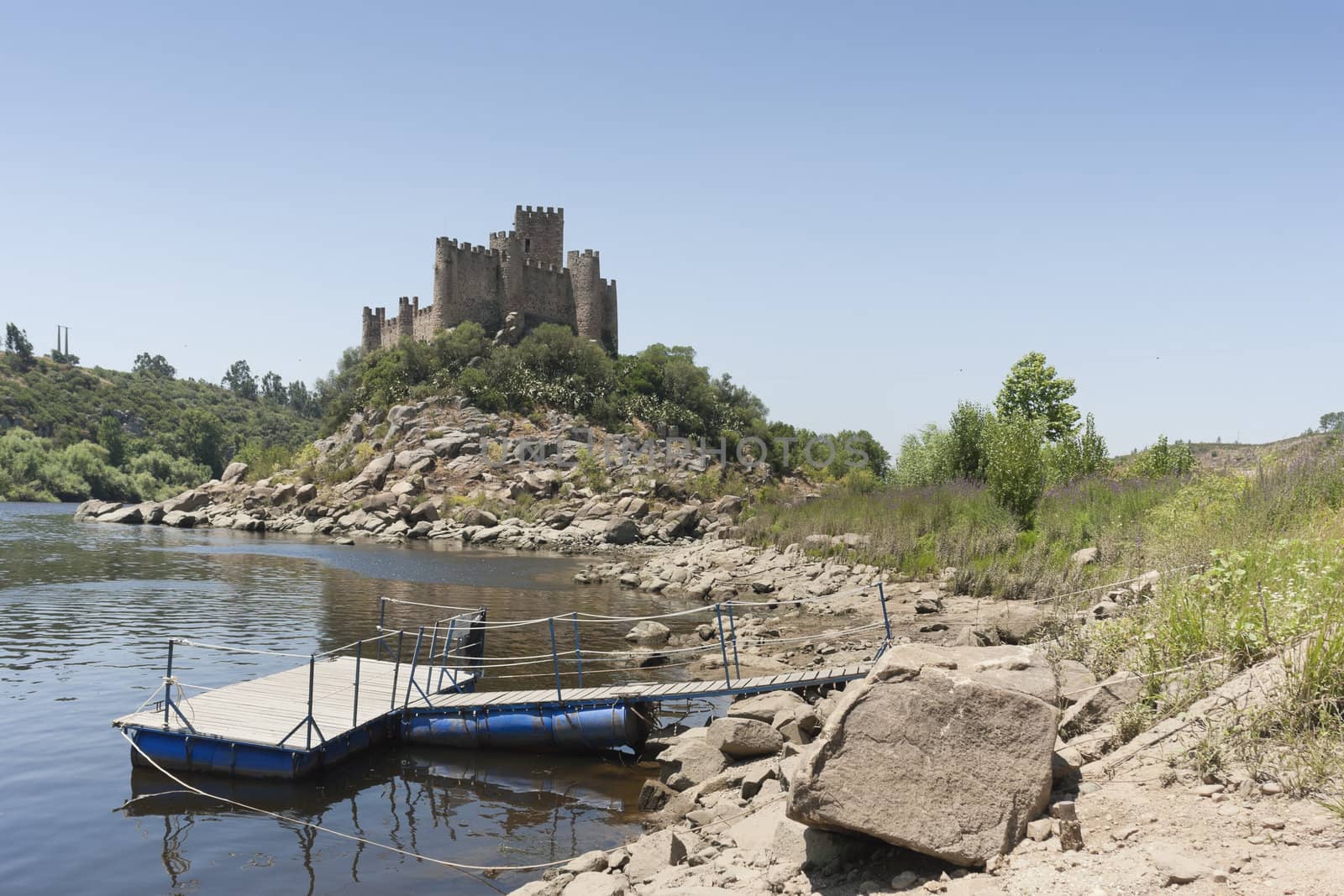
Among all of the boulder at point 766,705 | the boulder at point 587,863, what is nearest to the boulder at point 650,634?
the boulder at point 766,705

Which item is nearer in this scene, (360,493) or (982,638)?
(982,638)

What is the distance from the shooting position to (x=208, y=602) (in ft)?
77.9

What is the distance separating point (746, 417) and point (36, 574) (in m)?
50.6

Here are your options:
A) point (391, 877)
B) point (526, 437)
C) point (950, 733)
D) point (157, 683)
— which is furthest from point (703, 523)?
point (950, 733)

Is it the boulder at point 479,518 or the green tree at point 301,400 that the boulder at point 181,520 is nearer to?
the boulder at point 479,518

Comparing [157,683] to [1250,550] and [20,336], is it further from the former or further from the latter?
[20,336]

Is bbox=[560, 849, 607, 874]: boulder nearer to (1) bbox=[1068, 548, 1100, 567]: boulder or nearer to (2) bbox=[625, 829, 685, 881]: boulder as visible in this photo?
(2) bbox=[625, 829, 685, 881]: boulder

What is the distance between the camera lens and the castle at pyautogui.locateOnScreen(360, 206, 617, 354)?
2692 inches

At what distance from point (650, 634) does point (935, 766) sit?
1362 centimetres

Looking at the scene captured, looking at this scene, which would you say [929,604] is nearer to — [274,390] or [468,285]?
[468,285]

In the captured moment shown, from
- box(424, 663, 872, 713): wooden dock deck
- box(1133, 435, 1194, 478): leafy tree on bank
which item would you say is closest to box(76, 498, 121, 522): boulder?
box(424, 663, 872, 713): wooden dock deck

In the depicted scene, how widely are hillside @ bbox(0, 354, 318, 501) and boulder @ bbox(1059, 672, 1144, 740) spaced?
233 ft

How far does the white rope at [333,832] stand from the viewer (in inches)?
342

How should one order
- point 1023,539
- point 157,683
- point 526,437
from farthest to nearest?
point 526,437, point 1023,539, point 157,683
